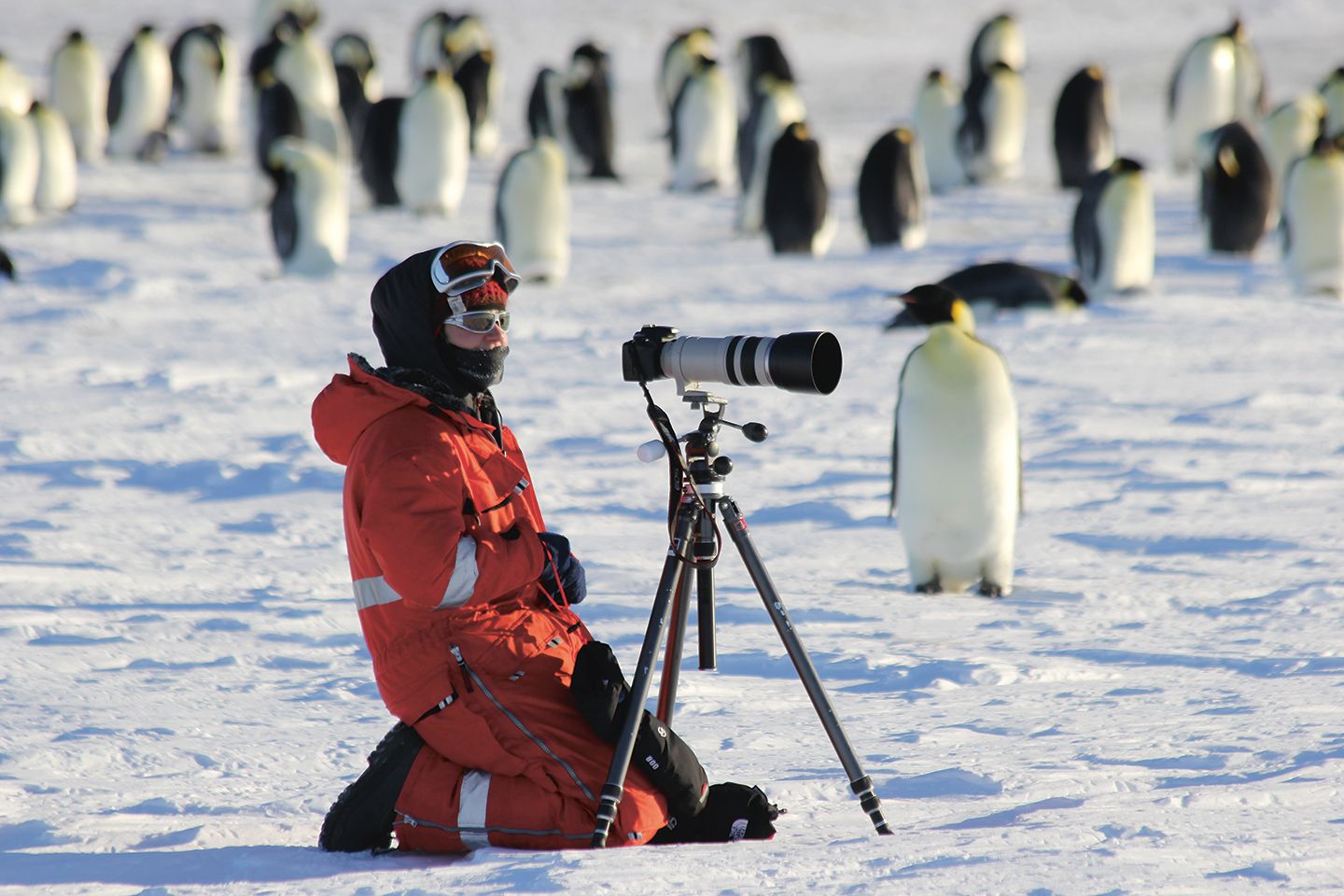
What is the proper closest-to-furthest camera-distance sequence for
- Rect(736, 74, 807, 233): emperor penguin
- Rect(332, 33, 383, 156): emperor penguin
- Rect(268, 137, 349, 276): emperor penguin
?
Rect(268, 137, 349, 276): emperor penguin
Rect(736, 74, 807, 233): emperor penguin
Rect(332, 33, 383, 156): emperor penguin

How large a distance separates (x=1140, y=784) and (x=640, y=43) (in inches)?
857

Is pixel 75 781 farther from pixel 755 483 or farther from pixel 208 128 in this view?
pixel 208 128

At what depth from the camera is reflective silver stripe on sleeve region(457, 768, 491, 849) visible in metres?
2.41

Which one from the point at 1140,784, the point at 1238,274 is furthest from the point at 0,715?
the point at 1238,274

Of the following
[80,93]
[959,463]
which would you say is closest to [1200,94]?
[80,93]

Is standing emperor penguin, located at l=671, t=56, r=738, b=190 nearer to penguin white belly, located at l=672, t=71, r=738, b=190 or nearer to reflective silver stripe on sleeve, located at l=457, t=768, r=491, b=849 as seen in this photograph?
penguin white belly, located at l=672, t=71, r=738, b=190

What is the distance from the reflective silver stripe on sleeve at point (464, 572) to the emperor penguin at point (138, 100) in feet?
40.0

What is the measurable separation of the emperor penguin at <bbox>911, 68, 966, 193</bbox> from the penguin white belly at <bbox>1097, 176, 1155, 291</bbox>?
15.6ft

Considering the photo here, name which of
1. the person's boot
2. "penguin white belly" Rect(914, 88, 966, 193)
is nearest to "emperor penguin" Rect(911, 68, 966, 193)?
"penguin white belly" Rect(914, 88, 966, 193)

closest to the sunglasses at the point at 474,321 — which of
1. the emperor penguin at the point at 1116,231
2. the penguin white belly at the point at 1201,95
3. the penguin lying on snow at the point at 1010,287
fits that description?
the penguin lying on snow at the point at 1010,287

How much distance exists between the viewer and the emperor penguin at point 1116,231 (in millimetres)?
8852

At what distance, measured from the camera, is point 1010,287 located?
834cm

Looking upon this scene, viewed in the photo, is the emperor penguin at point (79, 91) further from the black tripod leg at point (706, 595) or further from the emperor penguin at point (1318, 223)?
the black tripod leg at point (706, 595)

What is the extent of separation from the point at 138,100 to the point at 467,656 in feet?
40.6
